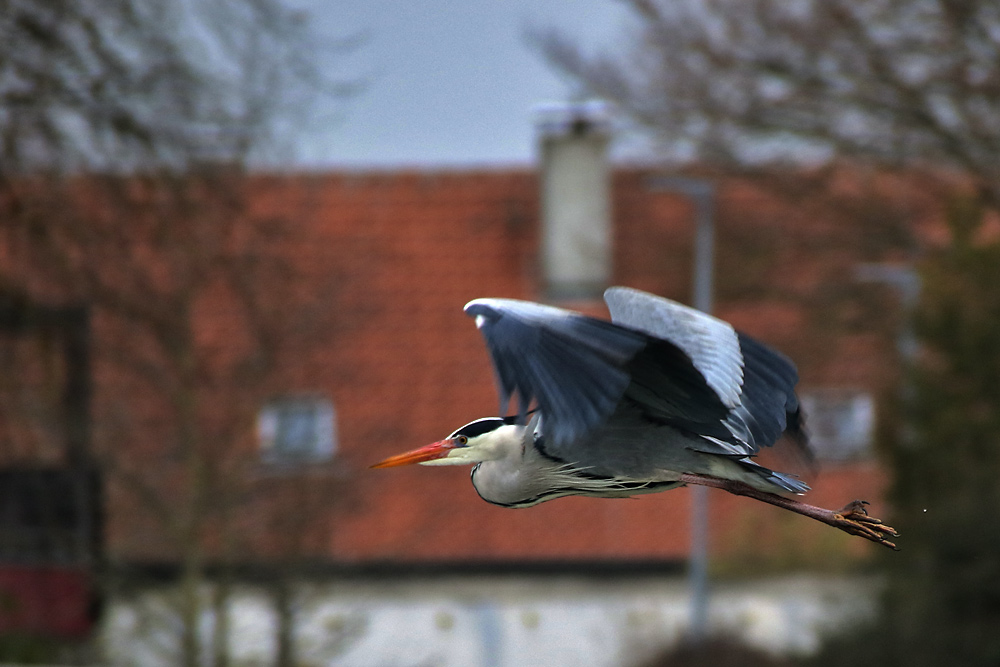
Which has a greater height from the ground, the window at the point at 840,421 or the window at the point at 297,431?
the window at the point at 840,421

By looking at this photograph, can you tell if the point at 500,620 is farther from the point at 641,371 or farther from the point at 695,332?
the point at 641,371

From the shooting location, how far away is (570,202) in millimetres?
16984

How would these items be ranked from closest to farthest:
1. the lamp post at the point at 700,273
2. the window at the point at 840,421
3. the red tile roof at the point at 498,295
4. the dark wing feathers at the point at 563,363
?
the dark wing feathers at the point at 563,363
the red tile roof at the point at 498,295
the lamp post at the point at 700,273
the window at the point at 840,421

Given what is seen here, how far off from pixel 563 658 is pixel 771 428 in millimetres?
10307

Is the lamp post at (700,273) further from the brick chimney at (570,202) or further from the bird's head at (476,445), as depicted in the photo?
the bird's head at (476,445)

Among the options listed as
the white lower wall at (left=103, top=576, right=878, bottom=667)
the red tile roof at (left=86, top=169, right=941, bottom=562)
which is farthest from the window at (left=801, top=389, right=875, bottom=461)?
the white lower wall at (left=103, top=576, right=878, bottom=667)

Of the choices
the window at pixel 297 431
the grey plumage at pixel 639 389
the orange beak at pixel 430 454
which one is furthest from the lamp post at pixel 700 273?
the orange beak at pixel 430 454

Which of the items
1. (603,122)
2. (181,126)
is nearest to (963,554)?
(603,122)

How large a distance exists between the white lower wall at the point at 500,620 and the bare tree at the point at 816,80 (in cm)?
398

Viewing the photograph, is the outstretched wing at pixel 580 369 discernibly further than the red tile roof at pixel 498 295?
No

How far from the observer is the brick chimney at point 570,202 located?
16.7 metres

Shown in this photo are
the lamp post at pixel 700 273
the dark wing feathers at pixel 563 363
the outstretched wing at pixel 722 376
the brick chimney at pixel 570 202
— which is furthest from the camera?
the brick chimney at pixel 570 202

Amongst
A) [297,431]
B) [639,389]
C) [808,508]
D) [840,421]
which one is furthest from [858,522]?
[840,421]

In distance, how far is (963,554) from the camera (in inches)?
395
